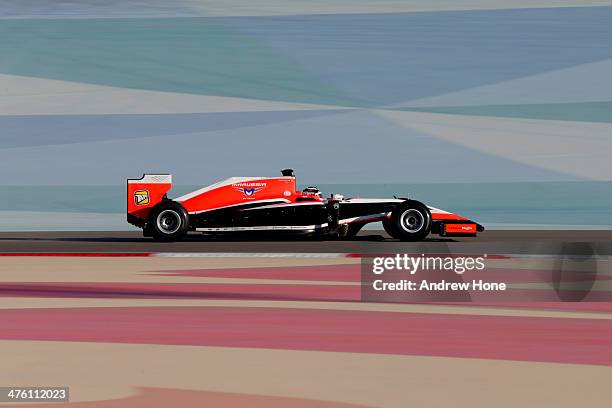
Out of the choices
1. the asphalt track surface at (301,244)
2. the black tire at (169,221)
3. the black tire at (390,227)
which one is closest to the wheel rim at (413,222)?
the black tire at (390,227)

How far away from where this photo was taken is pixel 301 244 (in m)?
19.3

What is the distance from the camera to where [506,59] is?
32.3 m

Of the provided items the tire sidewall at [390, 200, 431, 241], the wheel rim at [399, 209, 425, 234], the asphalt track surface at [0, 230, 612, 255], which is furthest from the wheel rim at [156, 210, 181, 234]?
the wheel rim at [399, 209, 425, 234]

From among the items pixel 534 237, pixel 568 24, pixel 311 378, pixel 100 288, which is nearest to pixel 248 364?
pixel 311 378

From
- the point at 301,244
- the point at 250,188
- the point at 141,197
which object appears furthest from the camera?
the point at 141,197

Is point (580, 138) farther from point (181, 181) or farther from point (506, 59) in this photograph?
point (181, 181)

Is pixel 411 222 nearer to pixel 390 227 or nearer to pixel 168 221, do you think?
pixel 390 227

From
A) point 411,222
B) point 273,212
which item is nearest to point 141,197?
point 273,212

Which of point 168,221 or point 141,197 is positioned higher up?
point 141,197

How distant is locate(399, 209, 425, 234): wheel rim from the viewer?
19375 millimetres

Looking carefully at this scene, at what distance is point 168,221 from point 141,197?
0.75 m

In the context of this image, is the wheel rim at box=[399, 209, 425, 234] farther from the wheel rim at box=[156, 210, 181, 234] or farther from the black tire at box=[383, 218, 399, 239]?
the wheel rim at box=[156, 210, 181, 234]

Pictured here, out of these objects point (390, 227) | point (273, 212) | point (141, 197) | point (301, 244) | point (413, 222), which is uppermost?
point (141, 197)

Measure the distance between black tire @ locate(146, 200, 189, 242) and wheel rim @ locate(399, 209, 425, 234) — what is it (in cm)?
397
